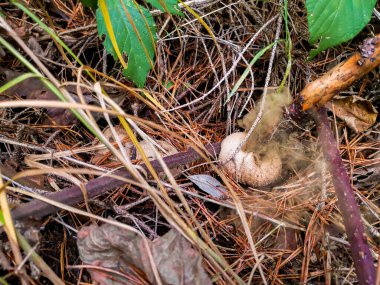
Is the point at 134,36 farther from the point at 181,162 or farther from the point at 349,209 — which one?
the point at 349,209

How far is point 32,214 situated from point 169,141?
581mm

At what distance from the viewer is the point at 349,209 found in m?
1.09

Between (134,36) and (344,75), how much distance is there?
2.32ft

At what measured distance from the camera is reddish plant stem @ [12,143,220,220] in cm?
100

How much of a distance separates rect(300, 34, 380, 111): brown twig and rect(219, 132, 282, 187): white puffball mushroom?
23 centimetres

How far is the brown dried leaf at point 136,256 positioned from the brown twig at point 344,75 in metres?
0.61

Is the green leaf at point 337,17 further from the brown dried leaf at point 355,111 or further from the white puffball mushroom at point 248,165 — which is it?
the white puffball mushroom at point 248,165

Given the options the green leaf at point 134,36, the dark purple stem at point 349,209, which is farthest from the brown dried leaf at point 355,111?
the green leaf at point 134,36

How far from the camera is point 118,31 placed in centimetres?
133

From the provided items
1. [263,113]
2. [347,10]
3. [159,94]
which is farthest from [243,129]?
[347,10]

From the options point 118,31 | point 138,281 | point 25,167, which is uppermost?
point 118,31

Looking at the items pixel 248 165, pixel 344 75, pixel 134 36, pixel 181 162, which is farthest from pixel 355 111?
pixel 134 36

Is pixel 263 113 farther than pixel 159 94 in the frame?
No

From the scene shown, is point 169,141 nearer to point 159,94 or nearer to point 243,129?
point 159,94
